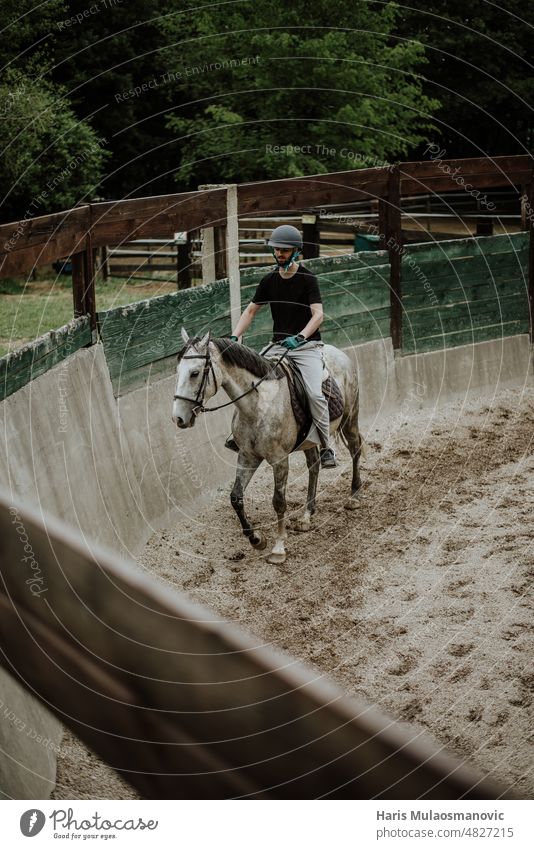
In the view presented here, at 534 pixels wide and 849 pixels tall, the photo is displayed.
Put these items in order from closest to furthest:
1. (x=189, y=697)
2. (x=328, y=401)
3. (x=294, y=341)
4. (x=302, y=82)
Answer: (x=189, y=697)
(x=294, y=341)
(x=328, y=401)
(x=302, y=82)

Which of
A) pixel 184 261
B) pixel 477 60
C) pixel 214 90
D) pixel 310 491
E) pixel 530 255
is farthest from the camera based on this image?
pixel 477 60

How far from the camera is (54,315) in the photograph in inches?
715

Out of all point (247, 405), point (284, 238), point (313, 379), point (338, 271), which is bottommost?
point (247, 405)

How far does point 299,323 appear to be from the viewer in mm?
8695

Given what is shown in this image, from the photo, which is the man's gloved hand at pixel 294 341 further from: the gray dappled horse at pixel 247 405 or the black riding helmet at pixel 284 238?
the black riding helmet at pixel 284 238

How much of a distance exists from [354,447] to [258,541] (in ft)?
6.46

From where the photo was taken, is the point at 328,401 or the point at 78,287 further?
the point at 328,401

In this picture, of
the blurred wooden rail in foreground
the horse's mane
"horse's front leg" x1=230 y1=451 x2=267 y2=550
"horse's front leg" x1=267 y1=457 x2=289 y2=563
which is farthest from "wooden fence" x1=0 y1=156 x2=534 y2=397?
the blurred wooden rail in foreground

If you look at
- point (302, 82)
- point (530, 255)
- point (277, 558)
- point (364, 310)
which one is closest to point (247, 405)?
point (277, 558)

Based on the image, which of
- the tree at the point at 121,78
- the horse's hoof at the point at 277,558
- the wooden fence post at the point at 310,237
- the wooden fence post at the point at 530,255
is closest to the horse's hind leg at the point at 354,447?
the horse's hoof at the point at 277,558

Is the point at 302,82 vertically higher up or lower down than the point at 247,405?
higher up

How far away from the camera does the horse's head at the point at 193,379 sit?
732 centimetres

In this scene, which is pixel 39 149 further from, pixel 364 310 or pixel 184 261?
pixel 364 310

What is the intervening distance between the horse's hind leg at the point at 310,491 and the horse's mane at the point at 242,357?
131 centimetres
